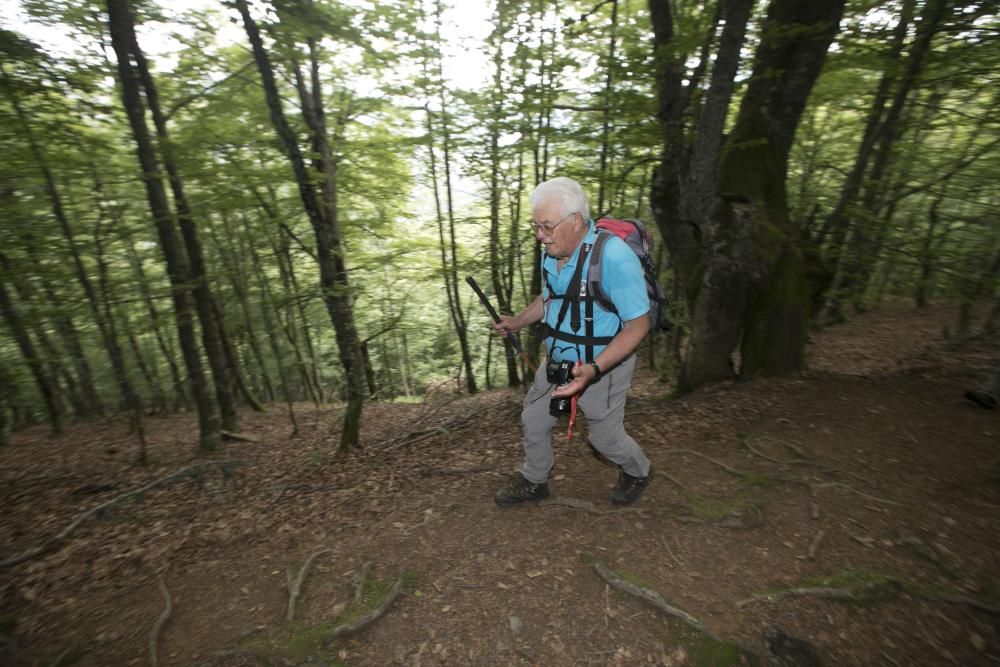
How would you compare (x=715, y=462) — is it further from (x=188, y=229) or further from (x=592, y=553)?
(x=188, y=229)

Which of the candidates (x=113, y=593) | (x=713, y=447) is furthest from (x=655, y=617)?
(x=113, y=593)

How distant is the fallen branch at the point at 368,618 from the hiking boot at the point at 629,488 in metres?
1.88

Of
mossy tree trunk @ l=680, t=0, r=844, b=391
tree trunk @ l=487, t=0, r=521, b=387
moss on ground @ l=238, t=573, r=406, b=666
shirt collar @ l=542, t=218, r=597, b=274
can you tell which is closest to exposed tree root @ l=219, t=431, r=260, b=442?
tree trunk @ l=487, t=0, r=521, b=387

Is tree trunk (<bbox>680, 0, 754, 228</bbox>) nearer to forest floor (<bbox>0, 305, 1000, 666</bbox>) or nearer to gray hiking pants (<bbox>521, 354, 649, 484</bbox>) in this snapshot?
forest floor (<bbox>0, 305, 1000, 666</bbox>)

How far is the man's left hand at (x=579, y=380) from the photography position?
2.77 meters

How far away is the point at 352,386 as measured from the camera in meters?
6.57

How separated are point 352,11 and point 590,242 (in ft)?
21.3

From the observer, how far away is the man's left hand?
2.77 meters

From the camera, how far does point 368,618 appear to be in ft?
9.26

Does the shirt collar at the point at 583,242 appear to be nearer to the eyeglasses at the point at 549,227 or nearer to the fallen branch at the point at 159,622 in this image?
the eyeglasses at the point at 549,227

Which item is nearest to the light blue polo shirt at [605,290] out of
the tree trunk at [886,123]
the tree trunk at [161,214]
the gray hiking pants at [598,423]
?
the gray hiking pants at [598,423]

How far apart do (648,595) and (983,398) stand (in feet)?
15.1

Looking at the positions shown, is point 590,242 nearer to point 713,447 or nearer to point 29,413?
point 713,447

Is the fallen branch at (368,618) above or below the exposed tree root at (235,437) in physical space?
above
